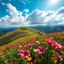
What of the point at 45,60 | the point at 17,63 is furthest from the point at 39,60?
the point at 17,63

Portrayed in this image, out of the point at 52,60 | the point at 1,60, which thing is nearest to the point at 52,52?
the point at 52,60

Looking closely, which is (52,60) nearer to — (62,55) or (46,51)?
(46,51)

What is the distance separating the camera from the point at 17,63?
22.7 ft

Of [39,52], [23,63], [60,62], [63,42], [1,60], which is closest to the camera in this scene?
[23,63]

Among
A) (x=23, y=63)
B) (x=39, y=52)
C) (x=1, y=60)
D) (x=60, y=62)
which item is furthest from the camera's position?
(x=1, y=60)

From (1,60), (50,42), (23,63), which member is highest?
(50,42)

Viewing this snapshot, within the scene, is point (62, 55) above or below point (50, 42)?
below

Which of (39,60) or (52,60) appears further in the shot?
(39,60)

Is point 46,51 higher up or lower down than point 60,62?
higher up

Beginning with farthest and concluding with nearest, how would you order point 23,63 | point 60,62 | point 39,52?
point 60,62 < point 39,52 < point 23,63

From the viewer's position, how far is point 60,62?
7.64 metres

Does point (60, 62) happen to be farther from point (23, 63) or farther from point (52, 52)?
point (23, 63)

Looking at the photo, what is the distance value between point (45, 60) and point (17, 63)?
92cm

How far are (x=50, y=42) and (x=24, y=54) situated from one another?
0.97 m
